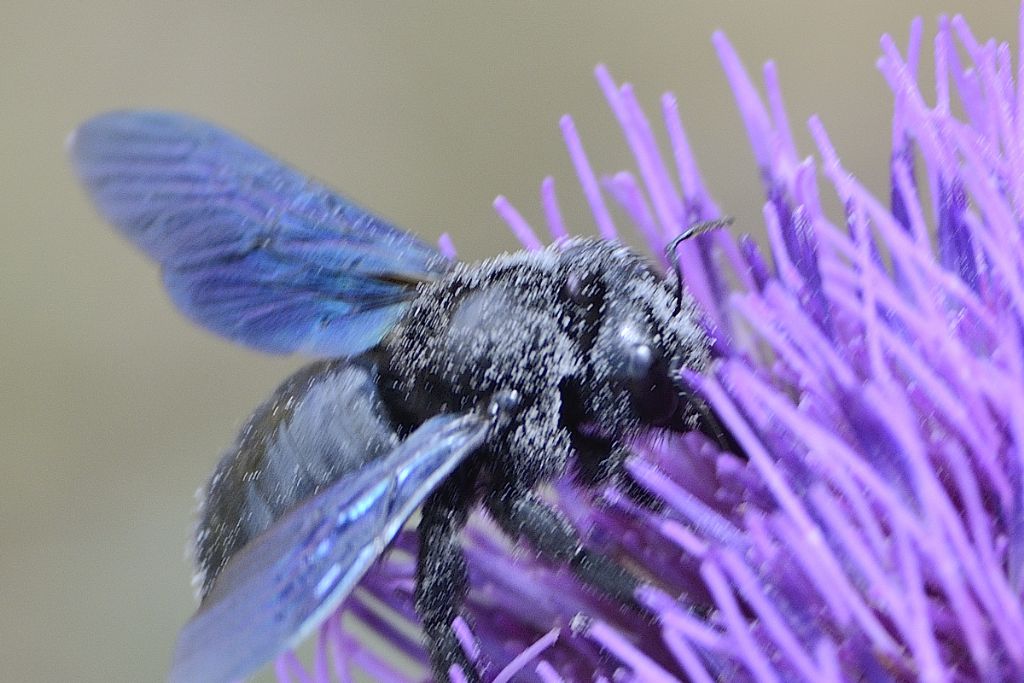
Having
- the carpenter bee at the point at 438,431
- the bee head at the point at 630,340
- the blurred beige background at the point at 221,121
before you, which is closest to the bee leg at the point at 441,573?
the carpenter bee at the point at 438,431

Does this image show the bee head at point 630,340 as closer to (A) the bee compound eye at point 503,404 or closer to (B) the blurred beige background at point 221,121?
(A) the bee compound eye at point 503,404

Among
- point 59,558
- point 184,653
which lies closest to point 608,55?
point 59,558

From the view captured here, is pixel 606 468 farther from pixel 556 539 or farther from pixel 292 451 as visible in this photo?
pixel 292 451

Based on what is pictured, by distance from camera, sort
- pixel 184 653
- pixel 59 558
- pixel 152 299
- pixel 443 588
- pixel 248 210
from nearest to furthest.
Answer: pixel 184 653
pixel 443 588
pixel 248 210
pixel 59 558
pixel 152 299

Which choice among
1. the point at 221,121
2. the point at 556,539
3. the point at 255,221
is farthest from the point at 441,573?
the point at 221,121

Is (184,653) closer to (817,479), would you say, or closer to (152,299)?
(817,479)

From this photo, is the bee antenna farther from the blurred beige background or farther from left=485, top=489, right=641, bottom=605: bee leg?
the blurred beige background
